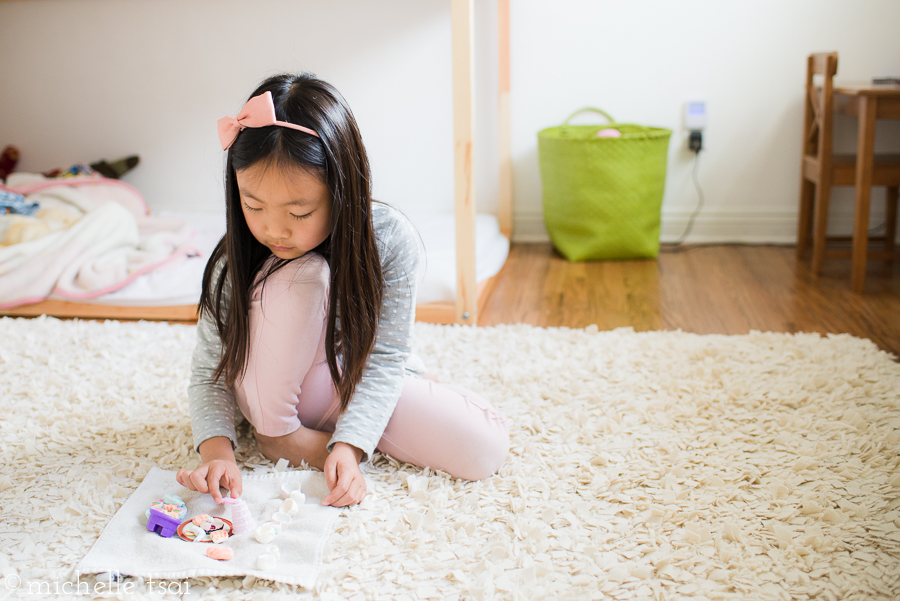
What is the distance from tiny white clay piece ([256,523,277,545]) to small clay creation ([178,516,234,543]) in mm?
35

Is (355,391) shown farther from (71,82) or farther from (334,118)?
(71,82)

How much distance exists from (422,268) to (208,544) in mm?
818

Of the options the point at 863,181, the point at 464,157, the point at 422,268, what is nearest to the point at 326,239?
the point at 464,157

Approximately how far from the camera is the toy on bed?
2.31 ft

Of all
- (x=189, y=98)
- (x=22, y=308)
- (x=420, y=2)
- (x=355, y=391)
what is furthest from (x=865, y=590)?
(x=189, y=98)

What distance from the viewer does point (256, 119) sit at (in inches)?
26.1

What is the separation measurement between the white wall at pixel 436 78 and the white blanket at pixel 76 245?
37 centimetres

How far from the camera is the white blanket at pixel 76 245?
1.42 meters

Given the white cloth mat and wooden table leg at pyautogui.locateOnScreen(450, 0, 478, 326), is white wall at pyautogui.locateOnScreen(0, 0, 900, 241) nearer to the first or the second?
wooden table leg at pyautogui.locateOnScreen(450, 0, 478, 326)

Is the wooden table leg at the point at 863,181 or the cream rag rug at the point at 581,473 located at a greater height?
the wooden table leg at the point at 863,181

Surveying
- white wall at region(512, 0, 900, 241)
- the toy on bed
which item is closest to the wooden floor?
white wall at region(512, 0, 900, 241)

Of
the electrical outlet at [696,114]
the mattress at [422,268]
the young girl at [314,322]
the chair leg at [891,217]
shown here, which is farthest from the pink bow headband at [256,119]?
the chair leg at [891,217]

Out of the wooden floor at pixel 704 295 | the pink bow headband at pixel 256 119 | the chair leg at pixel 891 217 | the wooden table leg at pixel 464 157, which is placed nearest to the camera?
the pink bow headband at pixel 256 119

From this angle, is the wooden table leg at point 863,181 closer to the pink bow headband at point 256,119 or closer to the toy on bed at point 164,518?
the pink bow headband at point 256,119
